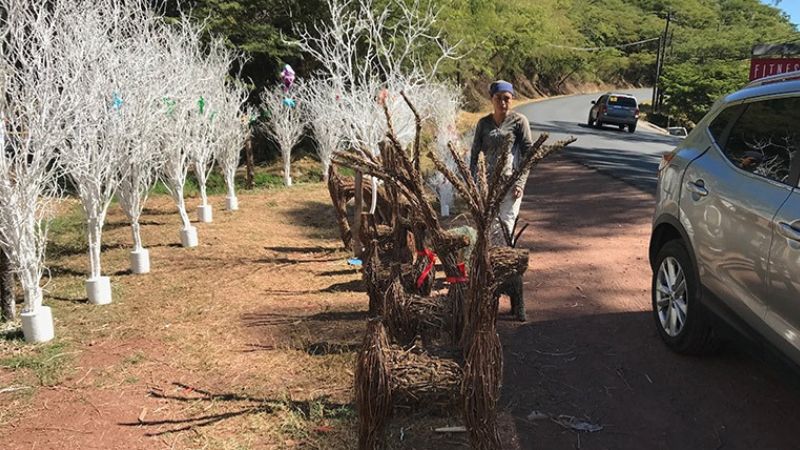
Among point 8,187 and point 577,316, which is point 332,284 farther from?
point 8,187

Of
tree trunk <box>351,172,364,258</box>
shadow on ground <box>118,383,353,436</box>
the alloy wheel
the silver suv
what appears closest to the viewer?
the silver suv

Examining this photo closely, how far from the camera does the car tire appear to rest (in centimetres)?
357

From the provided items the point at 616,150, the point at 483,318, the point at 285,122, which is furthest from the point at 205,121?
the point at 616,150

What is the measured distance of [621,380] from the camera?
11.8ft

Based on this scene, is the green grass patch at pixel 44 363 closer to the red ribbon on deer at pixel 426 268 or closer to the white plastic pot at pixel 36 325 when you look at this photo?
the white plastic pot at pixel 36 325

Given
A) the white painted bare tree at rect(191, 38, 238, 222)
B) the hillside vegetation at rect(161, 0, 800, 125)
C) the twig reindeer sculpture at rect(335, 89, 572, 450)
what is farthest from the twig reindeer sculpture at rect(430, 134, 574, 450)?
the hillside vegetation at rect(161, 0, 800, 125)

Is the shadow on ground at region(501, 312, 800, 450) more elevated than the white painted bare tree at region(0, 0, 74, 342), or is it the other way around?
the white painted bare tree at region(0, 0, 74, 342)

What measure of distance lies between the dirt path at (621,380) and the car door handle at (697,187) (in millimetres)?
964

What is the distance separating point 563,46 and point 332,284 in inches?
2148

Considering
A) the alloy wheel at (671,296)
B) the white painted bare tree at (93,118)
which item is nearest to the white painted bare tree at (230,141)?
the white painted bare tree at (93,118)

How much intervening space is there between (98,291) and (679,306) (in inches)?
184

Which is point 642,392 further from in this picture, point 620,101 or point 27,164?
point 620,101

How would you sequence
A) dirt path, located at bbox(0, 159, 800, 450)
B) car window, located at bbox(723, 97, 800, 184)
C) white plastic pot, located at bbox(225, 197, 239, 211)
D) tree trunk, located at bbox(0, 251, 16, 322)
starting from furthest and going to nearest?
white plastic pot, located at bbox(225, 197, 239, 211) < tree trunk, located at bbox(0, 251, 16, 322) < dirt path, located at bbox(0, 159, 800, 450) < car window, located at bbox(723, 97, 800, 184)

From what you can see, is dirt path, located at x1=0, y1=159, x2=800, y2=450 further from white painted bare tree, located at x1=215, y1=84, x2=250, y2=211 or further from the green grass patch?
white painted bare tree, located at x1=215, y1=84, x2=250, y2=211
